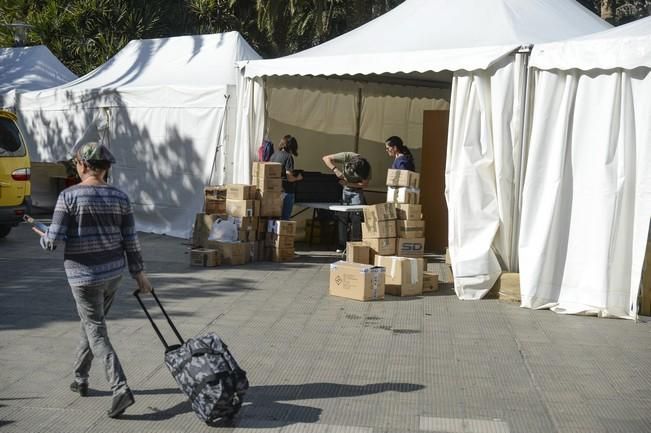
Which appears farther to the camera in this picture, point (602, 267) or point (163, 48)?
point (163, 48)

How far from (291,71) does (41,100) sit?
7.82 meters

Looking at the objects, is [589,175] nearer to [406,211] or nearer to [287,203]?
[406,211]

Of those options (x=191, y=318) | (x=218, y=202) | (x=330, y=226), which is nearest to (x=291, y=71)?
(x=218, y=202)

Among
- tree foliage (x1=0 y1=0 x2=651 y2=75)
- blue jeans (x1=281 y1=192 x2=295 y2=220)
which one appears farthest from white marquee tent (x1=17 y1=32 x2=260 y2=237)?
tree foliage (x1=0 y1=0 x2=651 y2=75)

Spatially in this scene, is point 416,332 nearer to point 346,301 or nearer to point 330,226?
point 346,301

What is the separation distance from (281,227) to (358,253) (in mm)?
1952

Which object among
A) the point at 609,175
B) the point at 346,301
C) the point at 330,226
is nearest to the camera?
the point at 609,175

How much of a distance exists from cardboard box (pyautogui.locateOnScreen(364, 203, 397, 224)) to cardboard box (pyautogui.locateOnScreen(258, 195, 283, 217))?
2.03m

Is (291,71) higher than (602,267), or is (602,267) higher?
(291,71)

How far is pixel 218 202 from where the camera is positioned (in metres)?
12.3

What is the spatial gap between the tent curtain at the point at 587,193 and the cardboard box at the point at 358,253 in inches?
79.7

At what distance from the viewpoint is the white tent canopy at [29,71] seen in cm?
2031

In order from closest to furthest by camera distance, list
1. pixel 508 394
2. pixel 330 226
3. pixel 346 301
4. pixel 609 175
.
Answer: pixel 508 394 → pixel 609 175 → pixel 346 301 → pixel 330 226

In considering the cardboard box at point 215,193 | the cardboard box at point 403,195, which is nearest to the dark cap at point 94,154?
the cardboard box at point 403,195
